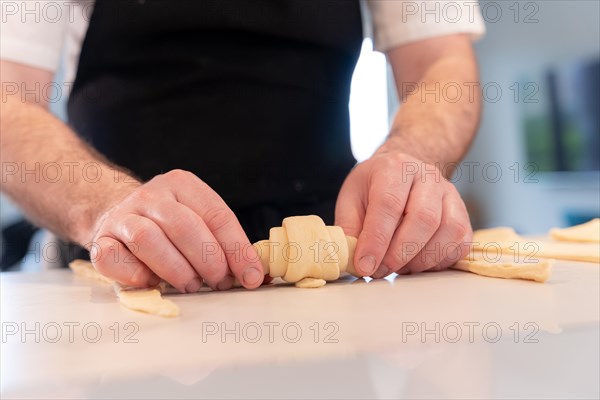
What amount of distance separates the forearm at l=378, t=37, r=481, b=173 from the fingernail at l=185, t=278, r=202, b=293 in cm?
44

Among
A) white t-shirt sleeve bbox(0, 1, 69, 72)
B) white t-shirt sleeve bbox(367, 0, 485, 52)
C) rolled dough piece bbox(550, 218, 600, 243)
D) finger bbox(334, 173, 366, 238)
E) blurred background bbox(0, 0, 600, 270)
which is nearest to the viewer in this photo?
finger bbox(334, 173, 366, 238)

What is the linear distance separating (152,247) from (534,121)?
3924mm

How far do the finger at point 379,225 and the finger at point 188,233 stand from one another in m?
0.17

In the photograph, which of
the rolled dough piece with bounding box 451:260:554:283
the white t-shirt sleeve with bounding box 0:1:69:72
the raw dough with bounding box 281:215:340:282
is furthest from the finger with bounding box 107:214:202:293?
the white t-shirt sleeve with bounding box 0:1:69:72

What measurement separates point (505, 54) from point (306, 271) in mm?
3998

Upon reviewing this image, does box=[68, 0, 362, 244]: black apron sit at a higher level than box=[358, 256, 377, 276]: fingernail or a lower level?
higher

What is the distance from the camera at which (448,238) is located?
722 mm

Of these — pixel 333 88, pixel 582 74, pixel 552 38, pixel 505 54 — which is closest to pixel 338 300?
pixel 333 88

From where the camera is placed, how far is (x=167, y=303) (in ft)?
1.85

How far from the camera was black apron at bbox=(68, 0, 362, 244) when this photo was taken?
3.58ft

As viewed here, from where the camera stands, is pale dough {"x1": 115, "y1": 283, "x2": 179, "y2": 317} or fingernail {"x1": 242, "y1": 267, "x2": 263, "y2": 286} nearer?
pale dough {"x1": 115, "y1": 283, "x2": 179, "y2": 317}

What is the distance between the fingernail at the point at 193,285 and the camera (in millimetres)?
654

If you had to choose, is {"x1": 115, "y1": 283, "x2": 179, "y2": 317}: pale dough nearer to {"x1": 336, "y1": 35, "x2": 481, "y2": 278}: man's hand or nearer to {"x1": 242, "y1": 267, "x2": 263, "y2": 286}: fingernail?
{"x1": 242, "y1": 267, "x2": 263, "y2": 286}: fingernail

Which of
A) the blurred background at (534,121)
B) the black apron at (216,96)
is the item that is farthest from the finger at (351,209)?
the blurred background at (534,121)
